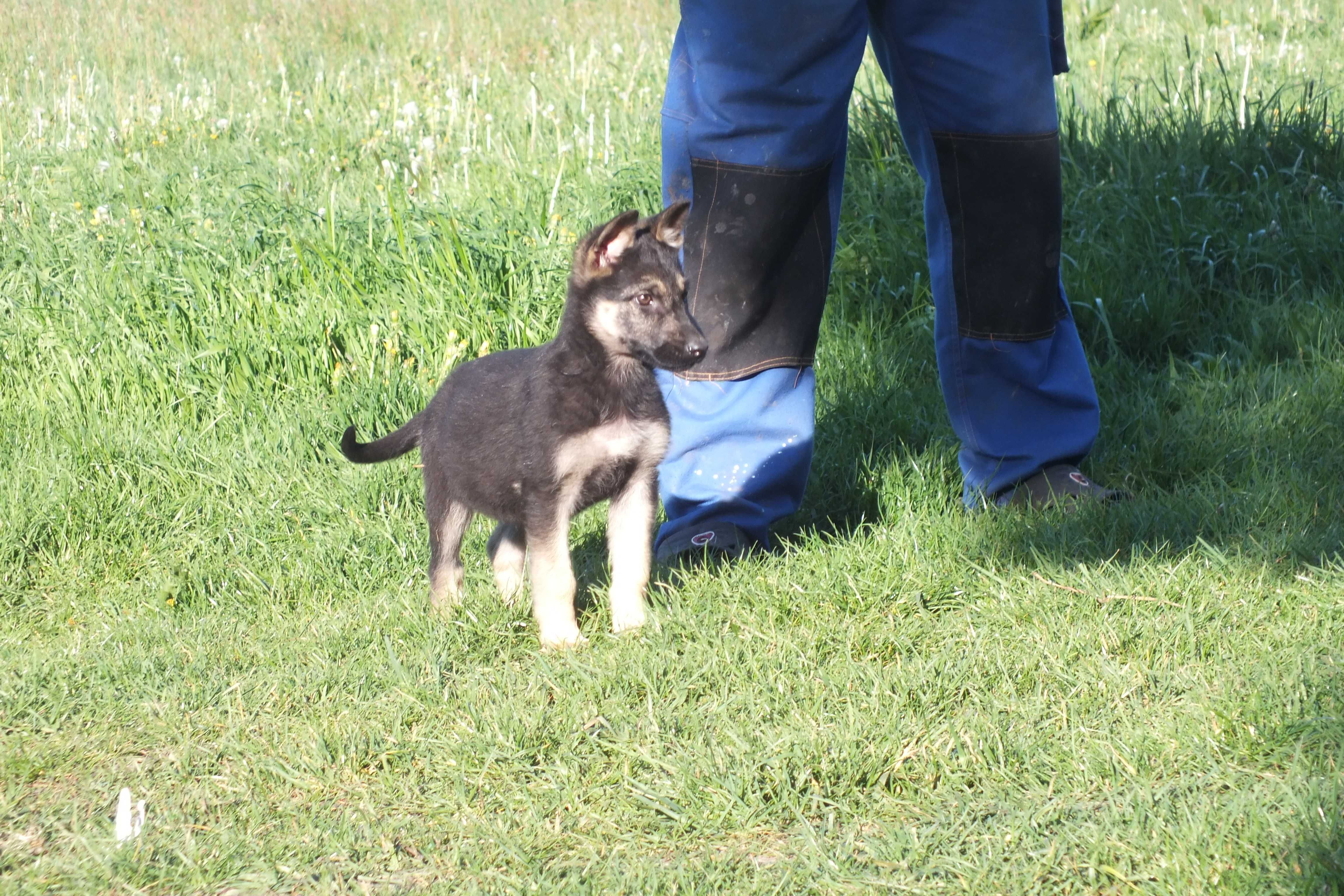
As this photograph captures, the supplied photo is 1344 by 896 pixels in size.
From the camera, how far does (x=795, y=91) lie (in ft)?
11.0

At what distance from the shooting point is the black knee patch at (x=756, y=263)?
350 centimetres

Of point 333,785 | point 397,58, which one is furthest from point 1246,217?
point 397,58

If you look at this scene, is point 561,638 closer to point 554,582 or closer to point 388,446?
point 554,582

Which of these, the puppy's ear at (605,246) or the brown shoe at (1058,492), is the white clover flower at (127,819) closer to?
the puppy's ear at (605,246)

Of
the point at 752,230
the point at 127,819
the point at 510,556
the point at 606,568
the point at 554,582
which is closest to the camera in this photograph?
the point at 127,819

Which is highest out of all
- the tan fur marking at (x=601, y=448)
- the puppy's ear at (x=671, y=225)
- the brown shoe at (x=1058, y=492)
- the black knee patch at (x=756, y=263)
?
the puppy's ear at (x=671, y=225)

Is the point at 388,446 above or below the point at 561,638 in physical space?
above

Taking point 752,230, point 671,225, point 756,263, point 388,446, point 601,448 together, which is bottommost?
point 388,446

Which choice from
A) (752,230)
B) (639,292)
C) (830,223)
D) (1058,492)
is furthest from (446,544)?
(1058,492)

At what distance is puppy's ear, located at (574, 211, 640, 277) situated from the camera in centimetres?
316

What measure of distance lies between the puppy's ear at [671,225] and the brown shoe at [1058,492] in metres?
1.37

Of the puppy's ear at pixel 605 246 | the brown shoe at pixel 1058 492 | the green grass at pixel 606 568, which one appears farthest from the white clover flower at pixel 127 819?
the brown shoe at pixel 1058 492

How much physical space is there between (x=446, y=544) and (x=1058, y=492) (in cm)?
196

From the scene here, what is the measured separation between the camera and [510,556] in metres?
3.68
